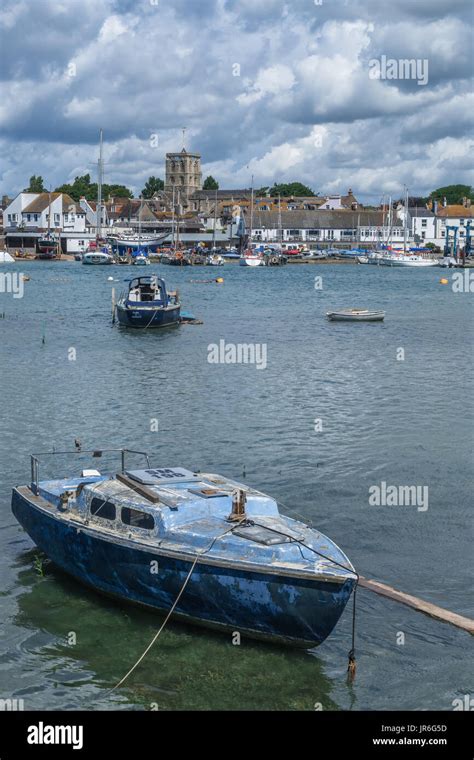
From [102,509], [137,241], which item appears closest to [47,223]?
[137,241]

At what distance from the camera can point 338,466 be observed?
25.7m

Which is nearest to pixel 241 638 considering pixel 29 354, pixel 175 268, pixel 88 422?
pixel 88 422

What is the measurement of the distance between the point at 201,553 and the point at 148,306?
43.7 m

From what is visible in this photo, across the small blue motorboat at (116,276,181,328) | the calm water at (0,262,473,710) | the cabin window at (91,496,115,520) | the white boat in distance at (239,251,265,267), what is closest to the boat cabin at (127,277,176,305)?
the small blue motorboat at (116,276,181,328)

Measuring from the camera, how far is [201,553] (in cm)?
1490

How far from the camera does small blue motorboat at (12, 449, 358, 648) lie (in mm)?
14391

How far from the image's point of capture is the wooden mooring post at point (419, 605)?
52.7 feet

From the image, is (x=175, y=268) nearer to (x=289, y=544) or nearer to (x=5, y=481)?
(x=5, y=481)

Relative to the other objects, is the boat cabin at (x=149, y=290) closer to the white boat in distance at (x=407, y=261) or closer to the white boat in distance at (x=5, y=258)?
the white boat in distance at (x=5, y=258)

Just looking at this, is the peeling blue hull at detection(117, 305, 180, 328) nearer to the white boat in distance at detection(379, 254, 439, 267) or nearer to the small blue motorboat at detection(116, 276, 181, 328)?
the small blue motorboat at detection(116, 276, 181, 328)

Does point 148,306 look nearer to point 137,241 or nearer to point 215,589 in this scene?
point 215,589

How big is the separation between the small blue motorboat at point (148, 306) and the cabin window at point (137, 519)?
41718 mm

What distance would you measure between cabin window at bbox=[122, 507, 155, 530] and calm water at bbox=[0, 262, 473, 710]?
171 centimetres

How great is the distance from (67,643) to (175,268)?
133215mm
